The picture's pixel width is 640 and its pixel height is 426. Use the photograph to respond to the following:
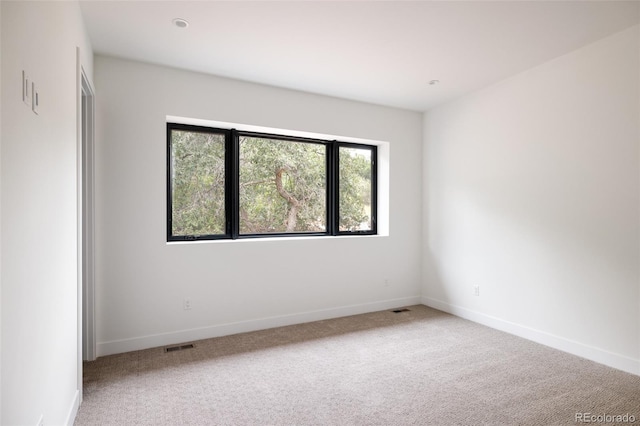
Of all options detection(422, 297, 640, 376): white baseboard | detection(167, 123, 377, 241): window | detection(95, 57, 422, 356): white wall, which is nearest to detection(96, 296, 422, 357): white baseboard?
detection(95, 57, 422, 356): white wall

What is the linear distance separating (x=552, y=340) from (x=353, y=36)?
3221 millimetres

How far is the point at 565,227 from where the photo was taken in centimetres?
329

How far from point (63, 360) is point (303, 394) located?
145 centimetres

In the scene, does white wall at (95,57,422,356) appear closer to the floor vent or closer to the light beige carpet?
the floor vent

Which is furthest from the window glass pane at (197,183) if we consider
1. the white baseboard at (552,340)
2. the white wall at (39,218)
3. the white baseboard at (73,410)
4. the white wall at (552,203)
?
the white baseboard at (552,340)

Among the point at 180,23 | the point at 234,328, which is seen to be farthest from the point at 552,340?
the point at 180,23

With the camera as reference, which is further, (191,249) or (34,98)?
(191,249)

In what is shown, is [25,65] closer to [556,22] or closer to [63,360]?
[63,360]

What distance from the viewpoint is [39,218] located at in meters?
1.58

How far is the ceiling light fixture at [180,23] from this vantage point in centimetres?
264

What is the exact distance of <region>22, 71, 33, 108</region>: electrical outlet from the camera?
4.49 feet

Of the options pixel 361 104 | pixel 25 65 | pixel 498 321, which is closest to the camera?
pixel 25 65

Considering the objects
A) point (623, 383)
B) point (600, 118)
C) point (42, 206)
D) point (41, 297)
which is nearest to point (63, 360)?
point (41, 297)
